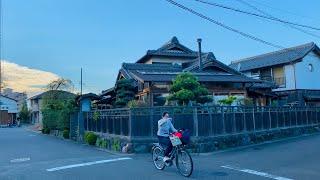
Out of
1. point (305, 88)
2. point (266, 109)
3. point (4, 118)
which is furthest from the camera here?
point (4, 118)

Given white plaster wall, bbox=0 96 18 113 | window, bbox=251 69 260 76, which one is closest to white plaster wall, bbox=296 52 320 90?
window, bbox=251 69 260 76

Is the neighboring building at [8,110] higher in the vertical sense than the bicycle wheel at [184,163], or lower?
higher

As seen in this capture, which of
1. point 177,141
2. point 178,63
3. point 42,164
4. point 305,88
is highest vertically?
point 178,63

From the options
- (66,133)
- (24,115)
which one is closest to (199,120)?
Answer: (66,133)

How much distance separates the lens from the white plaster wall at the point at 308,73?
1432 inches

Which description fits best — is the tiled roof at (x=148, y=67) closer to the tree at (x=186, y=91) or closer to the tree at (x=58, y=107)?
the tree at (x=58, y=107)

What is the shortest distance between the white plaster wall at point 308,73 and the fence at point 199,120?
16556mm

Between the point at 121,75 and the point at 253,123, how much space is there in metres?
14.3

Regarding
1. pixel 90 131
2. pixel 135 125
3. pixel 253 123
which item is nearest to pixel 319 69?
pixel 253 123

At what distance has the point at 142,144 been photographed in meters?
15.7

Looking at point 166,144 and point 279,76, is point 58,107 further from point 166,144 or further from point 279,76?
point 166,144

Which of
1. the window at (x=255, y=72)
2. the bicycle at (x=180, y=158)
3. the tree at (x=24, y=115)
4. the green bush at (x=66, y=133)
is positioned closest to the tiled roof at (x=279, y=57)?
the window at (x=255, y=72)

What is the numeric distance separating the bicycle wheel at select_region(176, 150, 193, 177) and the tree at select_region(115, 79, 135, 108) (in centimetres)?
1490

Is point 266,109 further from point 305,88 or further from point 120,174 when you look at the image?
point 305,88
